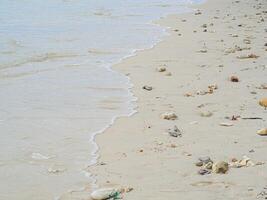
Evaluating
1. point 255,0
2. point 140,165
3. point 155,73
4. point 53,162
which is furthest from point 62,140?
point 255,0

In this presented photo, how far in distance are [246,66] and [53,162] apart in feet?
15.4

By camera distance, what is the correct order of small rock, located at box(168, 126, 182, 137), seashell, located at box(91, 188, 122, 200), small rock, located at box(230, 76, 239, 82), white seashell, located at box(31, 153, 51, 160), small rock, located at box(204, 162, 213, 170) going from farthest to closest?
small rock, located at box(230, 76, 239, 82), small rock, located at box(168, 126, 182, 137), white seashell, located at box(31, 153, 51, 160), small rock, located at box(204, 162, 213, 170), seashell, located at box(91, 188, 122, 200)

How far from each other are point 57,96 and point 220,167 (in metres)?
3.33

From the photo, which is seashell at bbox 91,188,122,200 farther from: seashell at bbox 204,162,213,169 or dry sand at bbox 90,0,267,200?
seashell at bbox 204,162,213,169

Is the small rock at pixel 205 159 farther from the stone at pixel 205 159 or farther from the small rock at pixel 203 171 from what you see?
the small rock at pixel 203 171

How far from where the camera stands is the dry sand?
387cm

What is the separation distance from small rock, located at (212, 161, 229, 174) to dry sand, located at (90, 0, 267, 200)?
44 millimetres

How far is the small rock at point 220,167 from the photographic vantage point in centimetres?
400

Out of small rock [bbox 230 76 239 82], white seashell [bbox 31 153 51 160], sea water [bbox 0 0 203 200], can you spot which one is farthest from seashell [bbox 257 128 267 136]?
small rock [bbox 230 76 239 82]

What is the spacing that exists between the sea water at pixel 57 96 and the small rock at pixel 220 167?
960 mm

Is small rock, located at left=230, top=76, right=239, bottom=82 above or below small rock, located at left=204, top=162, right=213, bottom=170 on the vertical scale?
below

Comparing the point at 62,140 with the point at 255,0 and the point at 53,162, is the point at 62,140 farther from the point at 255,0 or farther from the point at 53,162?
the point at 255,0

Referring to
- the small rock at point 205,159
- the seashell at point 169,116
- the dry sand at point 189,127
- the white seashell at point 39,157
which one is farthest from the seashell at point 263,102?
the white seashell at point 39,157

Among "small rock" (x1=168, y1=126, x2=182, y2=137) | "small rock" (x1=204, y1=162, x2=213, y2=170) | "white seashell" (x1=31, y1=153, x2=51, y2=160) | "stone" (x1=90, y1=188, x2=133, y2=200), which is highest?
"small rock" (x1=204, y1=162, x2=213, y2=170)
